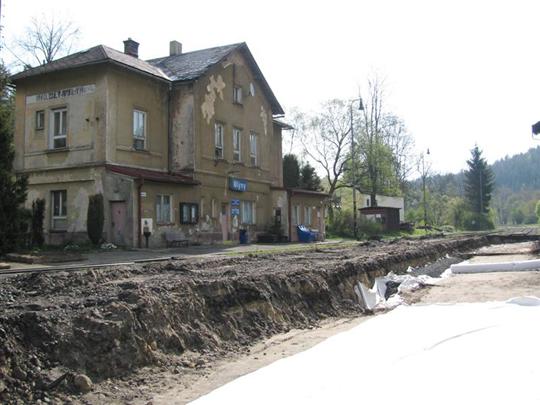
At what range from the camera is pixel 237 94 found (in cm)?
3078

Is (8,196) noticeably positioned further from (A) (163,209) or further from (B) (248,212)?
(B) (248,212)

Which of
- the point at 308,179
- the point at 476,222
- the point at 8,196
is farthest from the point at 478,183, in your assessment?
the point at 8,196

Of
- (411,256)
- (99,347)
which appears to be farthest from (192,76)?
(99,347)

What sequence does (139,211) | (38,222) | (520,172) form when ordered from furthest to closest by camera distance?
1. (520,172)
2. (139,211)
3. (38,222)

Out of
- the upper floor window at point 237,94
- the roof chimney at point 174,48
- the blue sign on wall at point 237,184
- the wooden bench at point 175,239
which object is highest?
the roof chimney at point 174,48

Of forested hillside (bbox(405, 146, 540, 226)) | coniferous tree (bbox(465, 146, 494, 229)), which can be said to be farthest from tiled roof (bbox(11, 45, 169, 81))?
coniferous tree (bbox(465, 146, 494, 229))

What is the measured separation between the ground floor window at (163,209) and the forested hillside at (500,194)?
55714mm

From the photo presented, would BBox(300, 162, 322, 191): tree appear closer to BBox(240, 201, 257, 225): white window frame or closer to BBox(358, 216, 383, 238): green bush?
BBox(358, 216, 383, 238): green bush

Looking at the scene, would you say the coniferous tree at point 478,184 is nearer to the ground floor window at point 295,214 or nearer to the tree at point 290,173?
the tree at point 290,173

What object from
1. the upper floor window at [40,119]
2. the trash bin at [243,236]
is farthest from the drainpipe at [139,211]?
the trash bin at [243,236]

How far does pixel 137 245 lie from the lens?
2231 centimetres

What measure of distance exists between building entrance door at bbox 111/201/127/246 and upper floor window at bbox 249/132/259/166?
1083cm

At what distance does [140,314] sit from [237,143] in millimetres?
24285

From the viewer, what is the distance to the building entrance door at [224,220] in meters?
28.3
